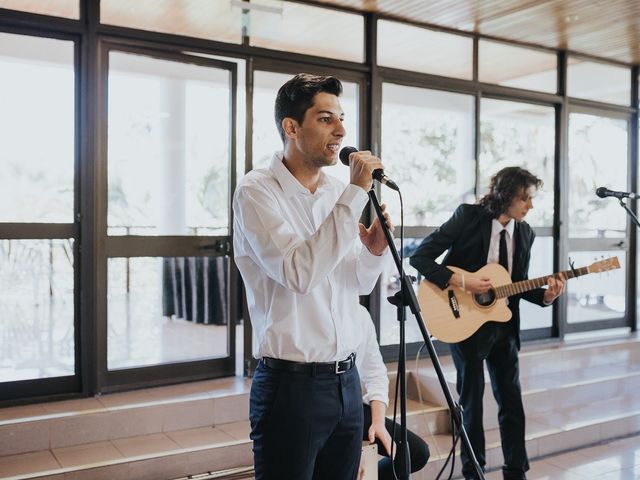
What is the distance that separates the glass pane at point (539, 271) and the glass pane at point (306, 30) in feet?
7.65

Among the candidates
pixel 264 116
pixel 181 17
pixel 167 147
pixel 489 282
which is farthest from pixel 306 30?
pixel 489 282

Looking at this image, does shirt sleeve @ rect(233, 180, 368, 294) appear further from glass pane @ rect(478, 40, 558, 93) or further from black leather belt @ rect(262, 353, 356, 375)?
glass pane @ rect(478, 40, 558, 93)

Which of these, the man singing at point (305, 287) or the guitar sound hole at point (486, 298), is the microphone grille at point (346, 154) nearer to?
the man singing at point (305, 287)

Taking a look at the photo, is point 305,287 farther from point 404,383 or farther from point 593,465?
point 593,465

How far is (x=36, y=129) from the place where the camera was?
378 centimetres

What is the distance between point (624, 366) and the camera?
5379mm

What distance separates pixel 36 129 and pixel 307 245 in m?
2.88

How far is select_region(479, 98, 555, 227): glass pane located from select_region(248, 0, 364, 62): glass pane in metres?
1.34

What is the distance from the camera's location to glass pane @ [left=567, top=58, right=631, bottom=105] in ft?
20.0

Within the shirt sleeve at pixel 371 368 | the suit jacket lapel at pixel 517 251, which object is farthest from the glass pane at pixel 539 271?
the shirt sleeve at pixel 371 368

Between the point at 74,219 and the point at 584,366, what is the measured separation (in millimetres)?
3915

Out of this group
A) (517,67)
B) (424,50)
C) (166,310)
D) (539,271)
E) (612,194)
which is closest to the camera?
(612,194)

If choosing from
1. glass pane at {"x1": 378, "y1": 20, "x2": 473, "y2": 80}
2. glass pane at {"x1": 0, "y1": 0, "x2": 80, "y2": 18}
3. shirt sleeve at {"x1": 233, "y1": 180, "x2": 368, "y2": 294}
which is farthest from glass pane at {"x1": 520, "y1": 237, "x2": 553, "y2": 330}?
shirt sleeve at {"x1": 233, "y1": 180, "x2": 368, "y2": 294}

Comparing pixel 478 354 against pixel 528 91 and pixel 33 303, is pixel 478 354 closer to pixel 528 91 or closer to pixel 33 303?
pixel 33 303
